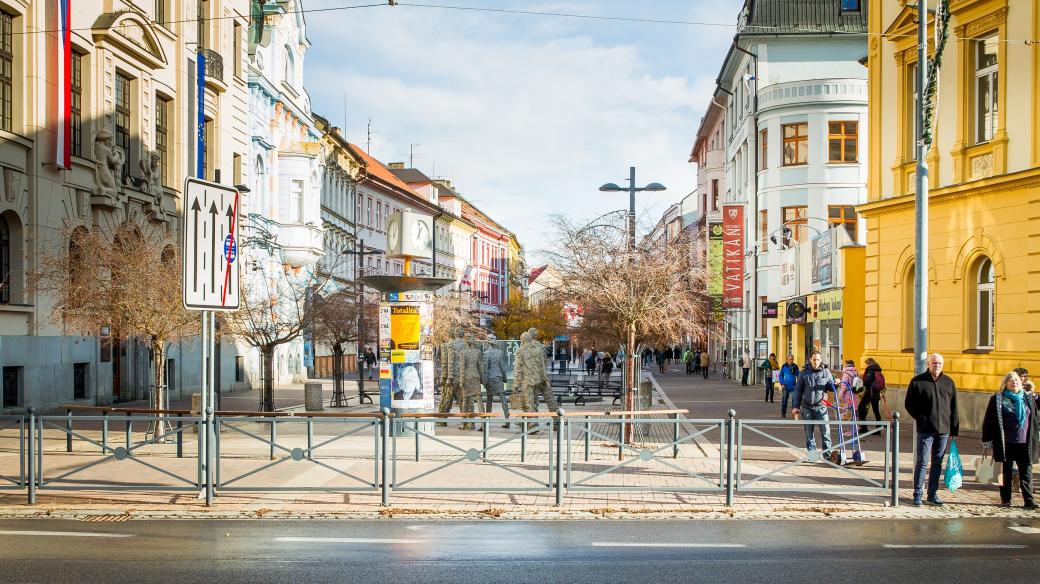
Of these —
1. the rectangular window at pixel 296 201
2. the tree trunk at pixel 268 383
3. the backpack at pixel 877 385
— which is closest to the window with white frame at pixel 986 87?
the backpack at pixel 877 385

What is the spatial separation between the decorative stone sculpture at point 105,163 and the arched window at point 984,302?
67.2 ft

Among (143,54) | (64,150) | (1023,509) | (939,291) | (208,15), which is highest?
(208,15)

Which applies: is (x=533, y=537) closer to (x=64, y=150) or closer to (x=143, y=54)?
(x=64, y=150)

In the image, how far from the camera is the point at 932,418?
464 inches

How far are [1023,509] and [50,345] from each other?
20676mm

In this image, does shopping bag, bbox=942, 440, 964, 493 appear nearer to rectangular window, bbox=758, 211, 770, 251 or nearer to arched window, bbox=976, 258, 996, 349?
arched window, bbox=976, 258, 996, 349

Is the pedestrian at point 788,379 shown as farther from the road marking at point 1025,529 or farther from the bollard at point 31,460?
the bollard at point 31,460

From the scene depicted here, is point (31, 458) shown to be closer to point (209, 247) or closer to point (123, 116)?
point (209, 247)

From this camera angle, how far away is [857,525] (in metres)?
10.6

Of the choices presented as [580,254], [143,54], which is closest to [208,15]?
[143,54]

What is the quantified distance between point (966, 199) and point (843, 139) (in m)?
20.4

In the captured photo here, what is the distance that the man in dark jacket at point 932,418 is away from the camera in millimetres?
11773

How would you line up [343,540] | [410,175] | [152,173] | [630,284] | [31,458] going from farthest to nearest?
1. [410,175]
2. [152,173]
3. [630,284]
4. [31,458]
5. [343,540]

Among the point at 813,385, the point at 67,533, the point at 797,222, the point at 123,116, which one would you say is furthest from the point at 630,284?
the point at 797,222
